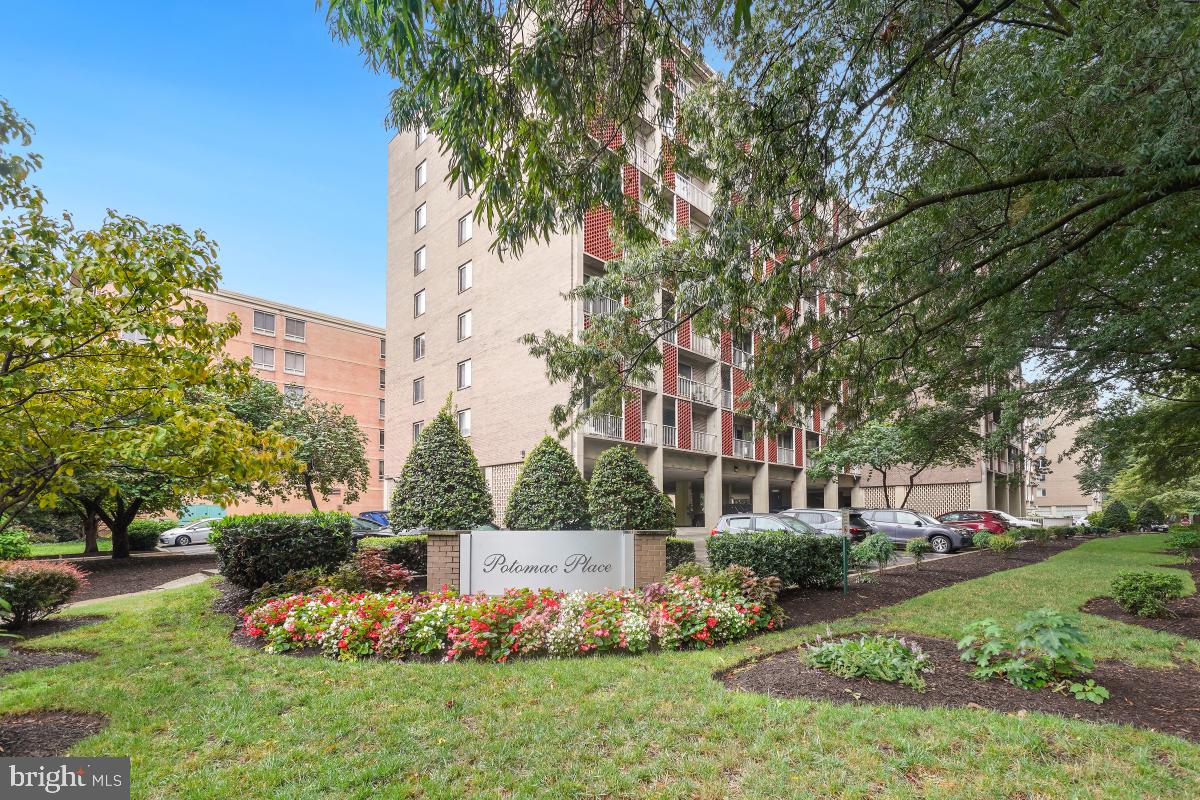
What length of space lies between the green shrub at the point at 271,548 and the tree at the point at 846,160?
5.02 meters

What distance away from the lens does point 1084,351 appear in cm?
1080

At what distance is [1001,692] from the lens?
5262mm

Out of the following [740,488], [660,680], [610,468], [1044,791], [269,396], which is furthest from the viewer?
[740,488]

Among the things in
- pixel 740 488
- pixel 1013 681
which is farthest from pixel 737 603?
pixel 740 488

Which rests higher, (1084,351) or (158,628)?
(1084,351)

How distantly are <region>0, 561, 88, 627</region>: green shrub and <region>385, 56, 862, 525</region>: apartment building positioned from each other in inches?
588

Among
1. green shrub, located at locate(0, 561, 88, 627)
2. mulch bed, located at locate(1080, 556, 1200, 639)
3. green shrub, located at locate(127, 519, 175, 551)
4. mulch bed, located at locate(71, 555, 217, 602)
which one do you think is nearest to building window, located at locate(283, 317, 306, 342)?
green shrub, located at locate(127, 519, 175, 551)

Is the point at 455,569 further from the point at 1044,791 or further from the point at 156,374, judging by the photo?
the point at 1044,791

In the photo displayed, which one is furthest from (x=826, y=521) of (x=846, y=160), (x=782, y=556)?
(x=846, y=160)

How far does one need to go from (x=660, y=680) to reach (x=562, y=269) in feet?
65.2

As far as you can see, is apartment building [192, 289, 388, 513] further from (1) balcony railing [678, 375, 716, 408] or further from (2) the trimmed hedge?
(2) the trimmed hedge

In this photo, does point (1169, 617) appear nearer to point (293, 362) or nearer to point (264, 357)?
point (264, 357)

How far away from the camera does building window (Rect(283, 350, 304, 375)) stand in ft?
153

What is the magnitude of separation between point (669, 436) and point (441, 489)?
14.2 metres
